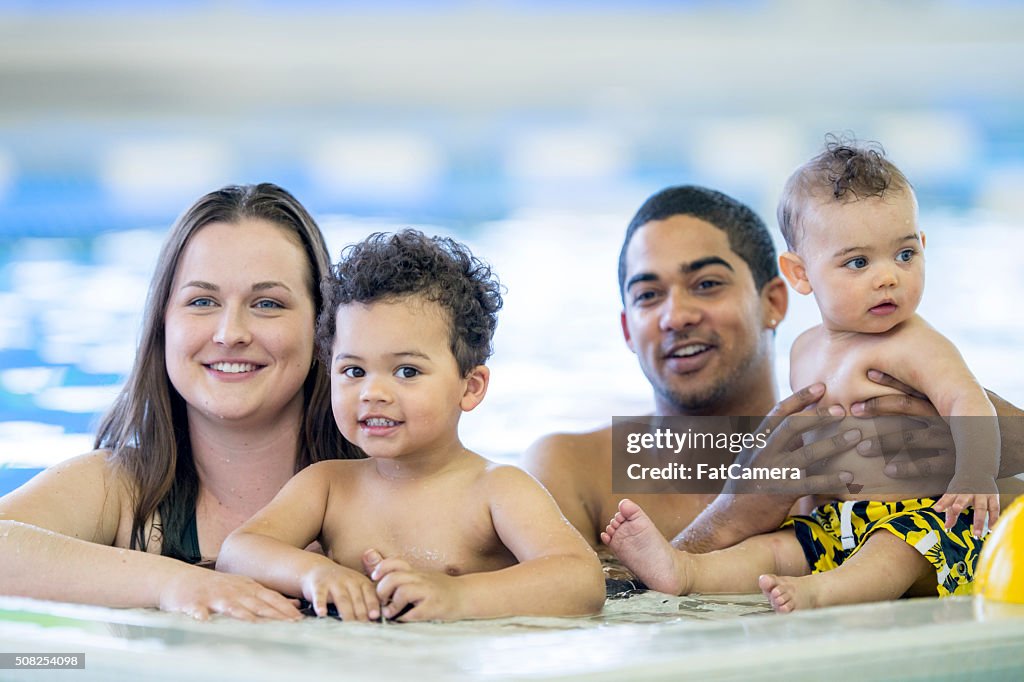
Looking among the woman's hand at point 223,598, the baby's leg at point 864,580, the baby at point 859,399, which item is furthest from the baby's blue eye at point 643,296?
the woman's hand at point 223,598

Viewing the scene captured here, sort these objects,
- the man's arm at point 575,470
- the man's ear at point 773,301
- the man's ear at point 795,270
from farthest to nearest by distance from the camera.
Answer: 1. the man's ear at point 773,301
2. the man's arm at point 575,470
3. the man's ear at point 795,270

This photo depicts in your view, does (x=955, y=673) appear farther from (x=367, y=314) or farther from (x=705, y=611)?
(x=367, y=314)

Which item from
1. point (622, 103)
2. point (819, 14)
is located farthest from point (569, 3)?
→ point (819, 14)

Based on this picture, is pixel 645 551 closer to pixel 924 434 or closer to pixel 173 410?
pixel 924 434

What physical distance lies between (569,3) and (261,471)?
29.8 feet

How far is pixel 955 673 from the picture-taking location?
1820mm

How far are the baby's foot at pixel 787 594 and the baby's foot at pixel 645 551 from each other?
26 cm

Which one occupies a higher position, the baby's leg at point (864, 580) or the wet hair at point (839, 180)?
the wet hair at point (839, 180)

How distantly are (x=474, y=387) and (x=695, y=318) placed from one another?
108 cm

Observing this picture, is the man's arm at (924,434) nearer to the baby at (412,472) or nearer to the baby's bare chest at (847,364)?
the baby's bare chest at (847,364)

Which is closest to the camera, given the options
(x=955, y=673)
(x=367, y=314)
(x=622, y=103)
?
(x=955, y=673)

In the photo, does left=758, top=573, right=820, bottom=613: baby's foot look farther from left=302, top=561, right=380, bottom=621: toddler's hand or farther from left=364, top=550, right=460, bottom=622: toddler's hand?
left=302, top=561, right=380, bottom=621: toddler's hand

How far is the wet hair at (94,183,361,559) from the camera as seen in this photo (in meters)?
2.88

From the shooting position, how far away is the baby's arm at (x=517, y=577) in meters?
2.16
